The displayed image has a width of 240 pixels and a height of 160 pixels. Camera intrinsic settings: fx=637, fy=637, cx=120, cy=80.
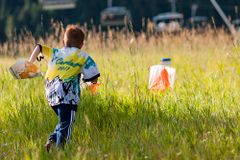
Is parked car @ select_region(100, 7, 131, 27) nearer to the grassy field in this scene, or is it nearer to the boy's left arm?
the grassy field

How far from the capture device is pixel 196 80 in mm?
7938

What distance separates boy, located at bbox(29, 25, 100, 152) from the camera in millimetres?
5090

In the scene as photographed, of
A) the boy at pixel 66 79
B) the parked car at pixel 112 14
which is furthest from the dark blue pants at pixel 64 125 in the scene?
the parked car at pixel 112 14

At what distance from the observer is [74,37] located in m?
5.24

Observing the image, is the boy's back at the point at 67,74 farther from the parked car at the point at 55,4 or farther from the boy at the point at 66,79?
the parked car at the point at 55,4

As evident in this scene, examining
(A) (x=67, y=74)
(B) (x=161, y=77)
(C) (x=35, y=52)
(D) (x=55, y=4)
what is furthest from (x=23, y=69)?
(D) (x=55, y=4)

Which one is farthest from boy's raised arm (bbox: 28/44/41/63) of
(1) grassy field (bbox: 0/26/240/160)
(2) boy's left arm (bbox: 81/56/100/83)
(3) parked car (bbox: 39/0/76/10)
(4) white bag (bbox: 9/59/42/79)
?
(3) parked car (bbox: 39/0/76/10)

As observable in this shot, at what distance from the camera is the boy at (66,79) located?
5090 millimetres

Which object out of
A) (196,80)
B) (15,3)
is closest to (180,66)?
(196,80)

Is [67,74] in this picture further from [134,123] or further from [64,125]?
[134,123]

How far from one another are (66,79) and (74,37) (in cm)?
37

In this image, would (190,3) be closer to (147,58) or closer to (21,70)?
(147,58)

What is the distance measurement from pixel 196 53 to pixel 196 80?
3668 mm

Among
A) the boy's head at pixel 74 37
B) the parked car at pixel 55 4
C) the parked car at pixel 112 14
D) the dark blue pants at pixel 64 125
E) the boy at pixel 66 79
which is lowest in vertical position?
the parked car at pixel 112 14
